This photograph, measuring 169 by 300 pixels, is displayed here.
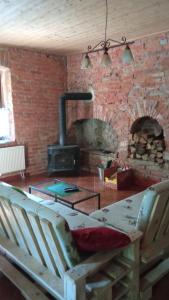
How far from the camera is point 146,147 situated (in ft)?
14.3

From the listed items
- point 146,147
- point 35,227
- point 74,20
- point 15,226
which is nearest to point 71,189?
point 15,226

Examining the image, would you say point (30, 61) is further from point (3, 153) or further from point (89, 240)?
point (89, 240)

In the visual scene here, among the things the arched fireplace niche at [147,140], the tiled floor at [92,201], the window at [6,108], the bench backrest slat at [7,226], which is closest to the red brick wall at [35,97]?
the window at [6,108]

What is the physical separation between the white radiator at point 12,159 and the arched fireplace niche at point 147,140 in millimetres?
2060

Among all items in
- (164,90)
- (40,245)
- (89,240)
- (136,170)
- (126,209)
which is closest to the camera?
(89,240)

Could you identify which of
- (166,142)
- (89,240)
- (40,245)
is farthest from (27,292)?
(166,142)

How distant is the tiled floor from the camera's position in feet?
6.12

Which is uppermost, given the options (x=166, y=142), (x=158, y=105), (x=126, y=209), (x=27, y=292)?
(x=158, y=105)

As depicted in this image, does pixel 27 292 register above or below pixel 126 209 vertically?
below

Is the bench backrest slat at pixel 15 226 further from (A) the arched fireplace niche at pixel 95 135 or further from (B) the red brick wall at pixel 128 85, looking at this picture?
(A) the arched fireplace niche at pixel 95 135

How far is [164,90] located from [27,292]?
11.0 ft

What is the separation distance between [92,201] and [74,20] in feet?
8.10

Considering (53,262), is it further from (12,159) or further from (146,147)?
(12,159)

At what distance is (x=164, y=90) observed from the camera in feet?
12.8
